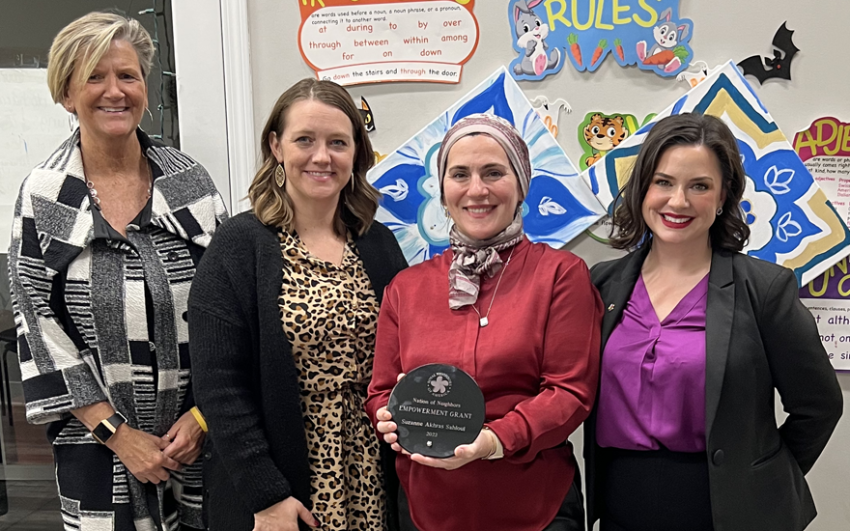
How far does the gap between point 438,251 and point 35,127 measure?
143 centimetres

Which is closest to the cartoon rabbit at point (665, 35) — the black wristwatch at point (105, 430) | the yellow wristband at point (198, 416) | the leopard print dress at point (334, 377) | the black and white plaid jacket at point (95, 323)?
the leopard print dress at point (334, 377)

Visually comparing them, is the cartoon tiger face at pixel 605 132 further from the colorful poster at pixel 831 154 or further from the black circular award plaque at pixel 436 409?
the black circular award plaque at pixel 436 409

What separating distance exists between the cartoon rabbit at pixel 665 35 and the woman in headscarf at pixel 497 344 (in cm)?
75

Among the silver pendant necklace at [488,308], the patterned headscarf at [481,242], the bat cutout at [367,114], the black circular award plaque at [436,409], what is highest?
the bat cutout at [367,114]

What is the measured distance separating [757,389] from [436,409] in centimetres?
68

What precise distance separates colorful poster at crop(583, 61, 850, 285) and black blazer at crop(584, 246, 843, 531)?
0.59 meters

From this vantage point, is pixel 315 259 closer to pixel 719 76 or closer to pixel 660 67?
pixel 660 67

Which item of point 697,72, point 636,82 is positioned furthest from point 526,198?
point 697,72

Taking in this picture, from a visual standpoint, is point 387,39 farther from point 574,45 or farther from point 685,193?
point 685,193

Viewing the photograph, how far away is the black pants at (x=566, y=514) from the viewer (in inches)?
54.8

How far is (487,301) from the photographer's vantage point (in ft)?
4.63

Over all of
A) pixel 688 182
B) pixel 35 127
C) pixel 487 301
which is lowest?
pixel 487 301

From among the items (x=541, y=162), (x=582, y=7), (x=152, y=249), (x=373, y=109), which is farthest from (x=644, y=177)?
(x=152, y=249)

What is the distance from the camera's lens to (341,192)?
1697mm
